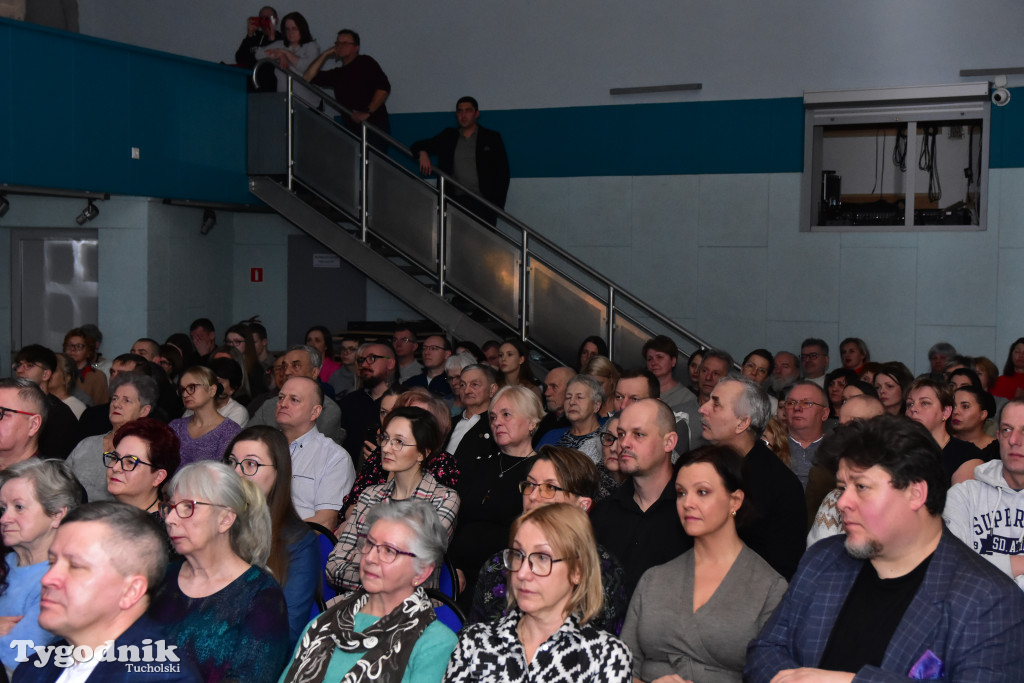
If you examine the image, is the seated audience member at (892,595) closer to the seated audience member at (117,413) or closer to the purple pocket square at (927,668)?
the purple pocket square at (927,668)

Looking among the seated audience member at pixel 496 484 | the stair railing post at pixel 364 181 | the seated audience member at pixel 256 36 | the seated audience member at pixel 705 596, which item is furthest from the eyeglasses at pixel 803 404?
the seated audience member at pixel 256 36

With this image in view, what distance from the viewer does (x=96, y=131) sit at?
8570mm

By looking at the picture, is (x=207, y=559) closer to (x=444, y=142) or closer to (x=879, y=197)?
(x=444, y=142)

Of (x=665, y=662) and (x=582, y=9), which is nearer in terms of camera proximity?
(x=665, y=662)

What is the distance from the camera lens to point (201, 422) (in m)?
5.53

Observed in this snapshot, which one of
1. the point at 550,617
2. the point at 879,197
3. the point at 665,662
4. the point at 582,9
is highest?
the point at 582,9

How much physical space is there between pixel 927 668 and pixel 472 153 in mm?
7905

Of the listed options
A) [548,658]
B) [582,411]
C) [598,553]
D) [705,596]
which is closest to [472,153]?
[582,411]

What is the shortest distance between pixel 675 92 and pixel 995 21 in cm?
288

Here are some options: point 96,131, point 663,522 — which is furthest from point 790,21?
point 663,522

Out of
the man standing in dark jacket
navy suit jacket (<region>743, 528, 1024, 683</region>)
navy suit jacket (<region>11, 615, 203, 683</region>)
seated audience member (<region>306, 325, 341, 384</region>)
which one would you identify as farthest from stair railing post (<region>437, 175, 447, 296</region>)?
navy suit jacket (<region>743, 528, 1024, 683</region>)

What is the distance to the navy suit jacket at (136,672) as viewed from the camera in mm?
2738

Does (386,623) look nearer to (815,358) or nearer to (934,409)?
(934,409)

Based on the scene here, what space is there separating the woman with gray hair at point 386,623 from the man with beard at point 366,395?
10.6 ft
